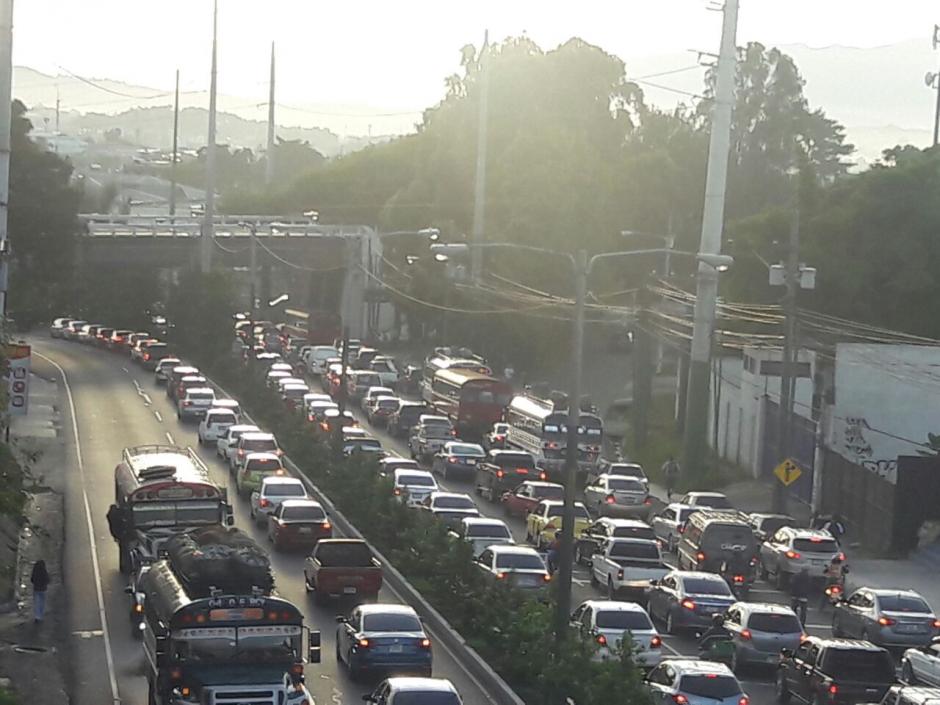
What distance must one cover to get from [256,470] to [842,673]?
25936 millimetres

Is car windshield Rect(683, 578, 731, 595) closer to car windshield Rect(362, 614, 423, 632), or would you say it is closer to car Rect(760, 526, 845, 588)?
car Rect(760, 526, 845, 588)

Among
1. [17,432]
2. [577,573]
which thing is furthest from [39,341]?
[577,573]

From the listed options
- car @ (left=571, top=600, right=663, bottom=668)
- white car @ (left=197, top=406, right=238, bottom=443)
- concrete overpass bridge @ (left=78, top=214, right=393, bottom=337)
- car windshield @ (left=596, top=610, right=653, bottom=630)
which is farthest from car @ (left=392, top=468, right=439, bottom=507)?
concrete overpass bridge @ (left=78, top=214, right=393, bottom=337)

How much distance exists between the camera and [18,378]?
38000 millimetres

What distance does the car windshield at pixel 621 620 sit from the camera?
30766 mm

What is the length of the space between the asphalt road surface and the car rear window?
10.6m

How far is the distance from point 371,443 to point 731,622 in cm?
2721

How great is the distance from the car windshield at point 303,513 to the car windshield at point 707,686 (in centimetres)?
1823

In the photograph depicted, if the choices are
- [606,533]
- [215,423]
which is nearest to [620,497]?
[606,533]

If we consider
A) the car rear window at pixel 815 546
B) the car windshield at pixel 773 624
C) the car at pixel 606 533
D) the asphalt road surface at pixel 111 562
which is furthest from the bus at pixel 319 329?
the car windshield at pixel 773 624

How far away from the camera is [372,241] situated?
4149 inches

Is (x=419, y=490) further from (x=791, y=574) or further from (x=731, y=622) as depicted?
(x=731, y=622)

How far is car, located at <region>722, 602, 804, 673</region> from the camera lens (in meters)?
31.4

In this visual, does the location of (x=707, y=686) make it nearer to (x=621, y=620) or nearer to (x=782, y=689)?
(x=782, y=689)
